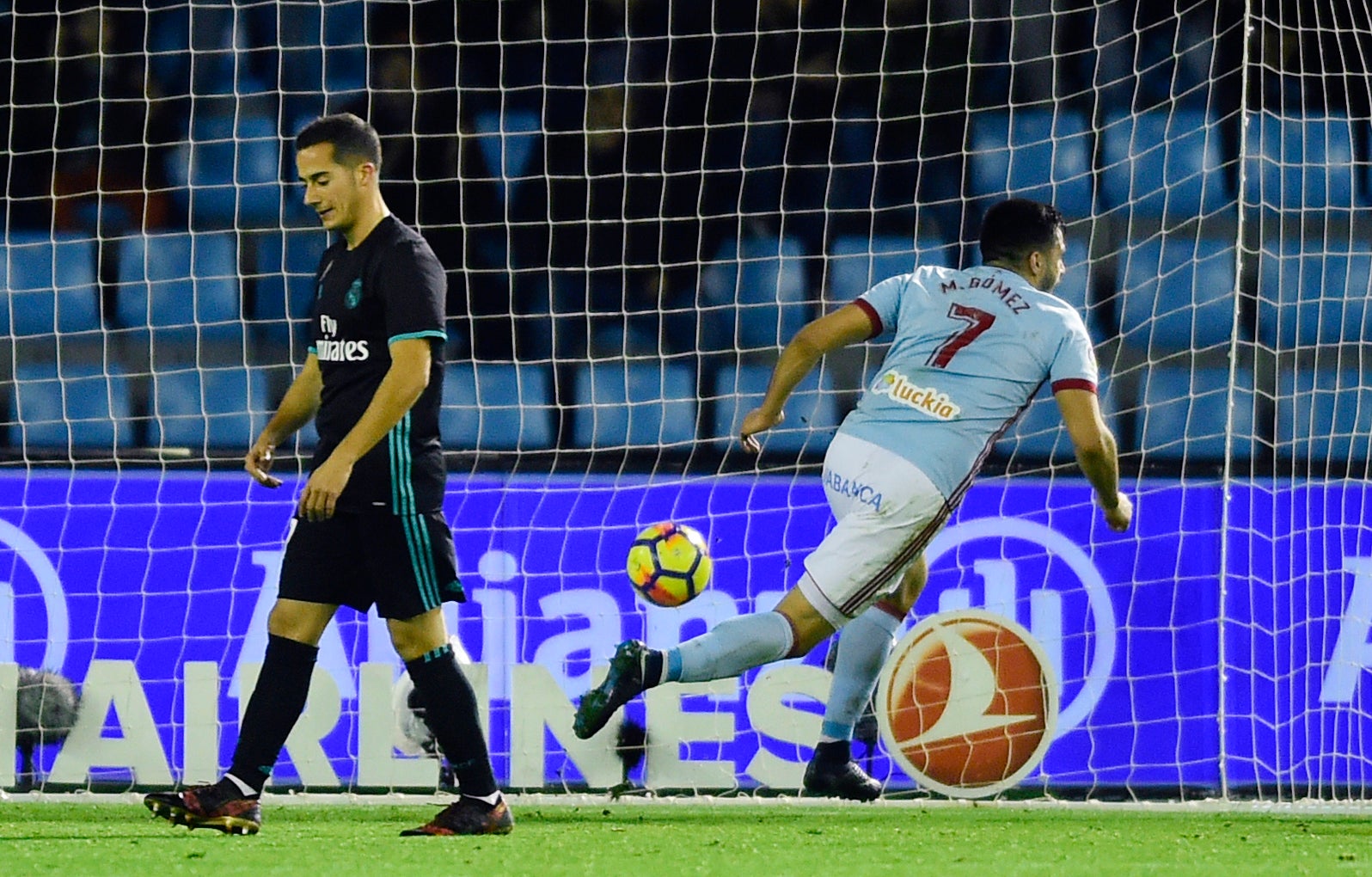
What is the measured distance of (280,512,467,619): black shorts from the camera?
160 inches

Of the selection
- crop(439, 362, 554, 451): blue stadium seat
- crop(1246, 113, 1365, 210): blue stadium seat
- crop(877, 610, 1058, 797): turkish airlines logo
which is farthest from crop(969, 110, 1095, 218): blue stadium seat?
crop(877, 610, 1058, 797): turkish airlines logo

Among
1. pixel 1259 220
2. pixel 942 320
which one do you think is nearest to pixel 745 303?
pixel 1259 220

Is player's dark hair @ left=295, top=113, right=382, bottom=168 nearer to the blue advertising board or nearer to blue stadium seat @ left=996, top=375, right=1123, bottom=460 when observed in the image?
the blue advertising board

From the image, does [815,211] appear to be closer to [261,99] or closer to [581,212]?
[581,212]

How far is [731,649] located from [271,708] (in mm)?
913

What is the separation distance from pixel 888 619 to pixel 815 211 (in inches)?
106

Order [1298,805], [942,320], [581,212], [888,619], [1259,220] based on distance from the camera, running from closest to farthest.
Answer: [942,320]
[888,619]
[1298,805]
[1259,220]
[581,212]

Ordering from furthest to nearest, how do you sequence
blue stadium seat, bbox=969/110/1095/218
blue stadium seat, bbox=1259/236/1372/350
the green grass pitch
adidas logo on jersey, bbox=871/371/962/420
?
blue stadium seat, bbox=969/110/1095/218 → blue stadium seat, bbox=1259/236/1372/350 → adidas logo on jersey, bbox=871/371/962/420 → the green grass pitch

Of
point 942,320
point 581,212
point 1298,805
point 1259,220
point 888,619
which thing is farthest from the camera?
point 581,212

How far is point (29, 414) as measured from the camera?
283 inches

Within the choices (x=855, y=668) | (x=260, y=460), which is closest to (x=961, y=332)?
(x=855, y=668)

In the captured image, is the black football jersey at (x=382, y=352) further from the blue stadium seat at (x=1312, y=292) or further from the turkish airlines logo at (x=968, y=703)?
the blue stadium seat at (x=1312, y=292)

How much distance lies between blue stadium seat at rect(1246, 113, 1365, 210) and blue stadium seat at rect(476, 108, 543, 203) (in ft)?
8.50

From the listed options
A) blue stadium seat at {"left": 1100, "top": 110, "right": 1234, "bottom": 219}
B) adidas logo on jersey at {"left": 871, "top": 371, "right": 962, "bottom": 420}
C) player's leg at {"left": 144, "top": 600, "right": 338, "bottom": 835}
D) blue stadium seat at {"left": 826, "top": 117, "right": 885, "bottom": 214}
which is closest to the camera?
player's leg at {"left": 144, "top": 600, "right": 338, "bottom": 835}
